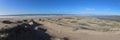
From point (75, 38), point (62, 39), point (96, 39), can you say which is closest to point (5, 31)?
point (62, 39)

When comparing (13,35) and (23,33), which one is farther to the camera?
(23,33)

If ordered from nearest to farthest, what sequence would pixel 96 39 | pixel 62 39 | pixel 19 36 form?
pixel 19 36 → pixel 62 39 → pixel 96 39

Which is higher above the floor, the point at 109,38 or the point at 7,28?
the point at 7,28

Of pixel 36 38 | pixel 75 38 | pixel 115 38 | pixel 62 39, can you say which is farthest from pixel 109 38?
pixel 36 38

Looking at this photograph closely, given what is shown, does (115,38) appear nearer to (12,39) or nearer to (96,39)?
(96,39)

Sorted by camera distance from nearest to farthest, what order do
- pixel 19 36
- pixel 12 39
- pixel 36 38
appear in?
pixel 12 39, pixel 19 36, pixel 36 38

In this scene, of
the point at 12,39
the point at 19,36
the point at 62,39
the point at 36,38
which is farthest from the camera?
the point at 62,39

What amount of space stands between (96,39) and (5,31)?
8.75 meters

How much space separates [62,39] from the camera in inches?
787

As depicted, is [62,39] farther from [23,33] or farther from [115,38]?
[115,38]

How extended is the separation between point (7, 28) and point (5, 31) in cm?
71

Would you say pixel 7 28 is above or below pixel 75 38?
above

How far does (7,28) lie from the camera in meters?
17.2

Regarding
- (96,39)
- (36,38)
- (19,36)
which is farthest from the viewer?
(96,39)
